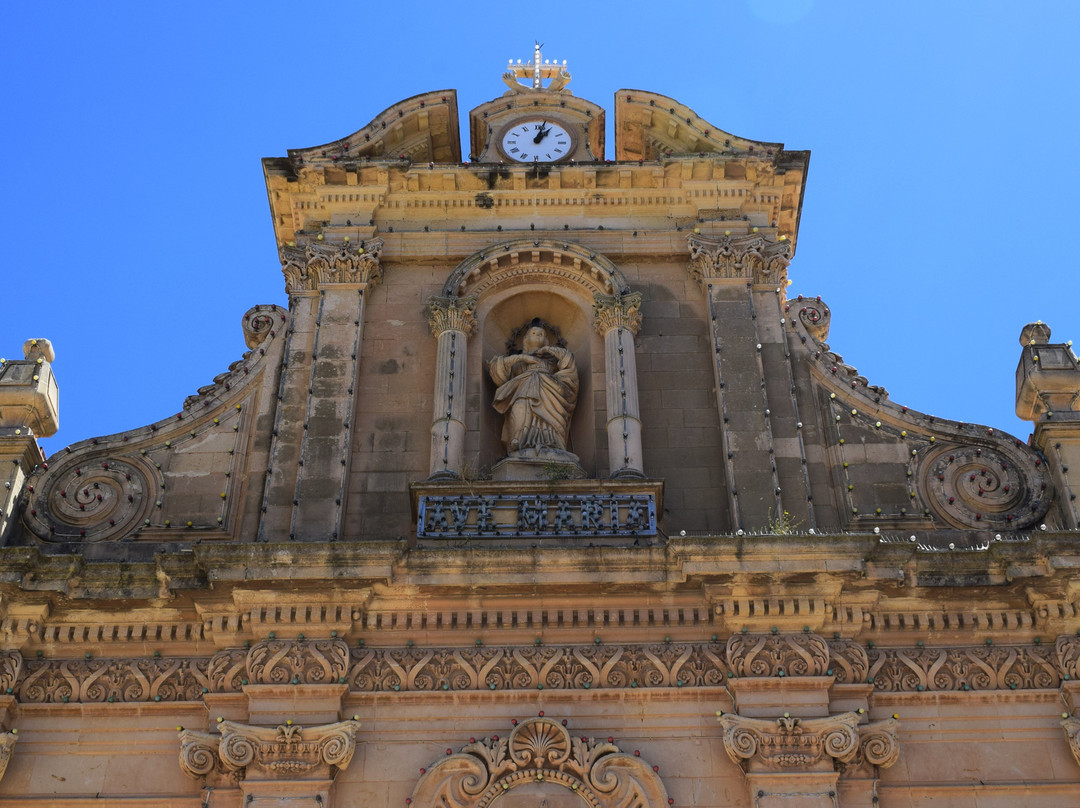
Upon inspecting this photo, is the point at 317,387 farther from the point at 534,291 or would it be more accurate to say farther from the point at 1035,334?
the point at 1035,334

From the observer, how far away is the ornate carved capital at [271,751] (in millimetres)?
9688

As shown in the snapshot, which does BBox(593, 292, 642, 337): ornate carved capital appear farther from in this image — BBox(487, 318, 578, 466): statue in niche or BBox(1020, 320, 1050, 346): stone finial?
BBox(1020, 320, 1050, 346): stone finial

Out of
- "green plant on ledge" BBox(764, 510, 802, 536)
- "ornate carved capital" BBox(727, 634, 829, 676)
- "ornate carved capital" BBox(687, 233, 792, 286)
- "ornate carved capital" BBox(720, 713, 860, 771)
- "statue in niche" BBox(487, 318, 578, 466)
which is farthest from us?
"ornate carved capital" BBox(687, 233, 792, 286)

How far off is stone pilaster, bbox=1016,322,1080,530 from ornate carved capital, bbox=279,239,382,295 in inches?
250

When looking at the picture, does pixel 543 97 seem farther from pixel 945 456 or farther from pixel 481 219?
pixel 945 456

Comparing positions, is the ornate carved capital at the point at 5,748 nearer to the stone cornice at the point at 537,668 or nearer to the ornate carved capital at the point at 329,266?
the stone cornice at the point at 537,668

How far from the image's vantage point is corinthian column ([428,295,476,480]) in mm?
12016

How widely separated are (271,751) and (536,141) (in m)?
8.14

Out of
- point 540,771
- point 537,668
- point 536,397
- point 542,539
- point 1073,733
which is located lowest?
point 540,771

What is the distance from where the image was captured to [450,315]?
1314 cm

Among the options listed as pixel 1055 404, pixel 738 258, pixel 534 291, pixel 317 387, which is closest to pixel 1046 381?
pixel 1055 404

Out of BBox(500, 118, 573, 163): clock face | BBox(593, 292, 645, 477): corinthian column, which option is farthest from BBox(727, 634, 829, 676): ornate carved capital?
BBox(500, 118, 573, 163): clock face

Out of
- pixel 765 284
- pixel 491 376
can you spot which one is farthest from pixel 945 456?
pixel 491 376

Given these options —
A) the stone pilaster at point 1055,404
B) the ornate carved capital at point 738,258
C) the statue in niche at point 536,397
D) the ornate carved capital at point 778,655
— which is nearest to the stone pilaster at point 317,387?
the statue in niche at point 536,397
